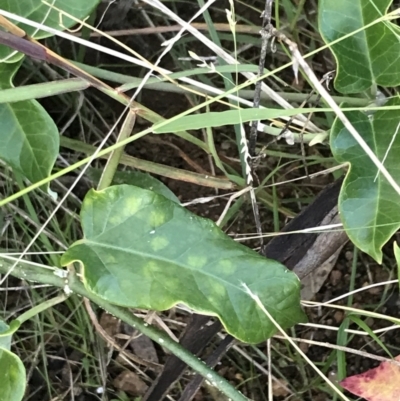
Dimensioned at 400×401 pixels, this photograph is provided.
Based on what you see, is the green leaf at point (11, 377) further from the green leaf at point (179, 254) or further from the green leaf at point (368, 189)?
the green leaf at point (368, 189)

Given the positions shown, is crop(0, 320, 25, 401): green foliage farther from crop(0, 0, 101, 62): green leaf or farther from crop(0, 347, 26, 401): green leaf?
crop(0, 0, 101, 62): green leaf

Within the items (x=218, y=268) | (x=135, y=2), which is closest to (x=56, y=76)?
(x=135, y=2)

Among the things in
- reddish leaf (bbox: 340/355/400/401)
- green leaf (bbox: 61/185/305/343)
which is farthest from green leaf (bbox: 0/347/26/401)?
reddish leaf (bbox: 340/355/400/401)

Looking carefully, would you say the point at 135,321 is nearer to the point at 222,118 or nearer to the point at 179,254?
the point at 179,254

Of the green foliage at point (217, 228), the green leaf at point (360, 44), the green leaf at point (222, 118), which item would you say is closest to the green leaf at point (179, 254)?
the green foliage at point (217, 228)

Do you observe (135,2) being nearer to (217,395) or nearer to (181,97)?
(181,97)

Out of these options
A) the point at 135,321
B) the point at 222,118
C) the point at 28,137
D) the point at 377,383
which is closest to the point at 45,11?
→ the point at 28,137
